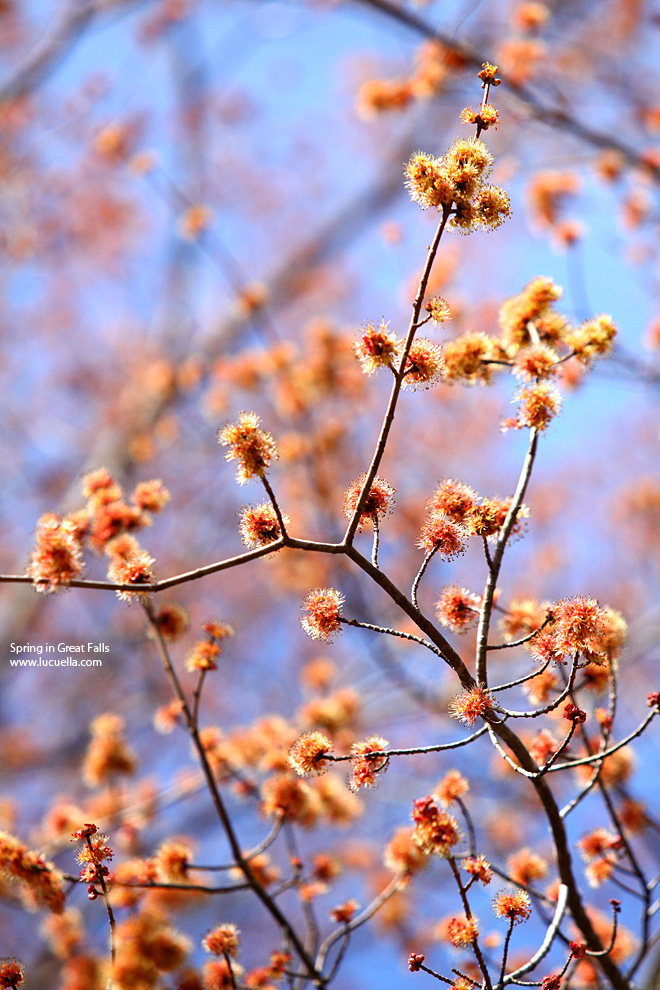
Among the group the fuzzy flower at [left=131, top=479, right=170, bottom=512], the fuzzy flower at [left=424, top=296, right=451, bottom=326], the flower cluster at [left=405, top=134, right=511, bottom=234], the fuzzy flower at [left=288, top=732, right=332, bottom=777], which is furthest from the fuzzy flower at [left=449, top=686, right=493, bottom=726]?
the fuzzy flower at [left=131, top=479, right=170, bottom=512]

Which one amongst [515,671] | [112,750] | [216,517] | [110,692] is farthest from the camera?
[216,517]

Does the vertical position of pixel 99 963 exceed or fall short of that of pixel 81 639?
it falls short

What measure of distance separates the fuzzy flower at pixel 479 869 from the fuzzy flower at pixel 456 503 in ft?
3.31

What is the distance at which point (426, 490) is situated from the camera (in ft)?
33.4

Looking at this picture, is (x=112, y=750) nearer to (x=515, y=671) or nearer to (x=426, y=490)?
(x=515, y=671)

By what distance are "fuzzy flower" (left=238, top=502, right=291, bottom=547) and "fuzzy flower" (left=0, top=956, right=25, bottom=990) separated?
148 cm

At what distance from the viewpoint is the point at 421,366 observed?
7.02ft

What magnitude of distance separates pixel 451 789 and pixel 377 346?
1548mm

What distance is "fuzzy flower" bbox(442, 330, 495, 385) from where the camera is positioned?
2594mm

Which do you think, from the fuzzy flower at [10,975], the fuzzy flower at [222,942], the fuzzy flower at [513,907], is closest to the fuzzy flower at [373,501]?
the fuzzy flower at [513,907]

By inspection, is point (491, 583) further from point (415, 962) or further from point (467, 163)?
point (467, 163)

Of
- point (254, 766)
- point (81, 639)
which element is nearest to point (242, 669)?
point (81, 639)

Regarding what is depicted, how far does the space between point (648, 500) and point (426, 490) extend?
113 inches

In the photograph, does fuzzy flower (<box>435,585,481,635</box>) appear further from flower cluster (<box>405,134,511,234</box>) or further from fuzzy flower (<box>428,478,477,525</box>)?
flower cluster (<box>405,134,511,234</box>)
